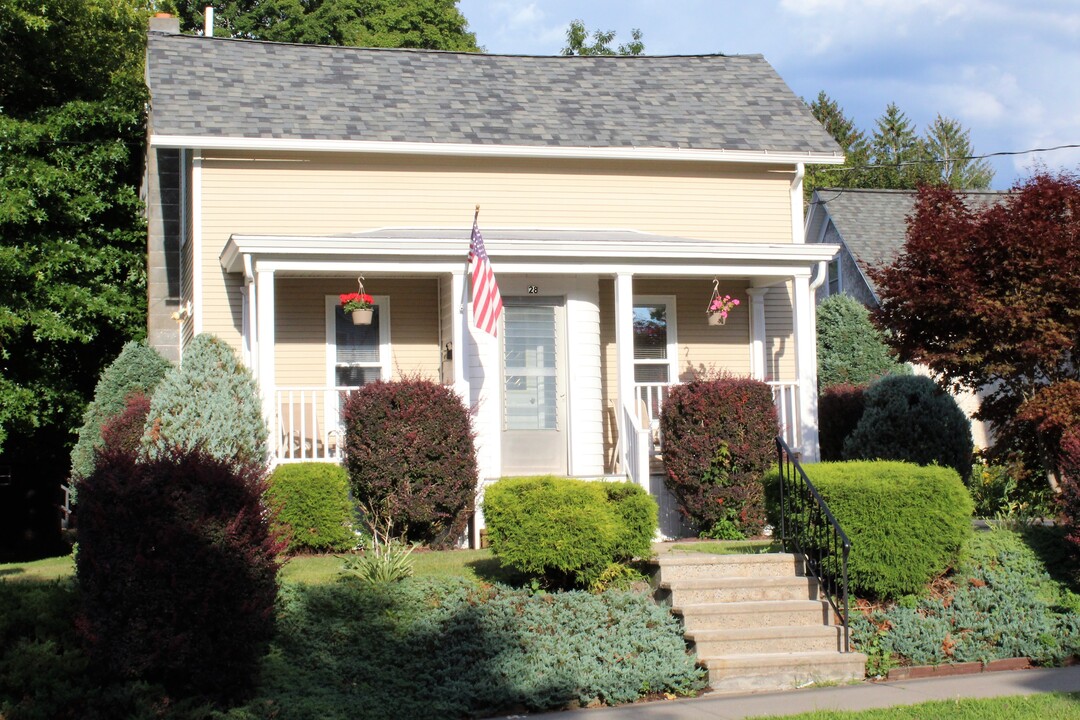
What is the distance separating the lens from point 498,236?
48.9 ft

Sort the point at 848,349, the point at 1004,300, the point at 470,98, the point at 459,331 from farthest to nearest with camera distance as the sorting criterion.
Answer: the point at 848,349 < the point at 470,98 < the point at 459,331 < the point at 1004,300

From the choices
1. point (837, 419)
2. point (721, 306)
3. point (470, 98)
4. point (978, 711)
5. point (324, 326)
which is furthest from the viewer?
point (470, 98)

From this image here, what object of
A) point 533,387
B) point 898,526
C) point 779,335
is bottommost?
point 898,526

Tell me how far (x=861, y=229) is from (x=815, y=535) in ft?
58.4

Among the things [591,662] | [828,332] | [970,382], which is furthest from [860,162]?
[591,662]

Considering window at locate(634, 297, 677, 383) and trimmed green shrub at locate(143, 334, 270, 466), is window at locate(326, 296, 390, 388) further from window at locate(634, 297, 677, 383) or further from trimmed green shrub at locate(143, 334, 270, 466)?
window at locate(634, 297, 677, 383)

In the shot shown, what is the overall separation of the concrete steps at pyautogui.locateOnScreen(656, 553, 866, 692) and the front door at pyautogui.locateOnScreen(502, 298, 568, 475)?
4389mm

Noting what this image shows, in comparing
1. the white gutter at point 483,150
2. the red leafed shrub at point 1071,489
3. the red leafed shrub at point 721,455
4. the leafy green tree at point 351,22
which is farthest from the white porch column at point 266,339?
the leafy green tree at point 351,22

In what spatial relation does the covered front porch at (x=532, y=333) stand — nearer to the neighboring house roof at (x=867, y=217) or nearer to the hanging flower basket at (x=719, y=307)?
the hanging flower basket at (x=719, y=307)

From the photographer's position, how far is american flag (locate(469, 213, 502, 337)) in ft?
42.4

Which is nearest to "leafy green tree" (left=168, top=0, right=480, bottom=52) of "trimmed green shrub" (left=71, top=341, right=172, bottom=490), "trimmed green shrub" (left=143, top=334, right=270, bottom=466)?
"trimmed green shrub" (left=71, top=341, right=172, bottom=490)

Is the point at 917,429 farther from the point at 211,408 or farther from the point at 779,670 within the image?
the point at 211,408

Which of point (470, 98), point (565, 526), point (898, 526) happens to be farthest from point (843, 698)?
point (470, 98)

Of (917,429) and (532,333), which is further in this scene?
(532,333)
